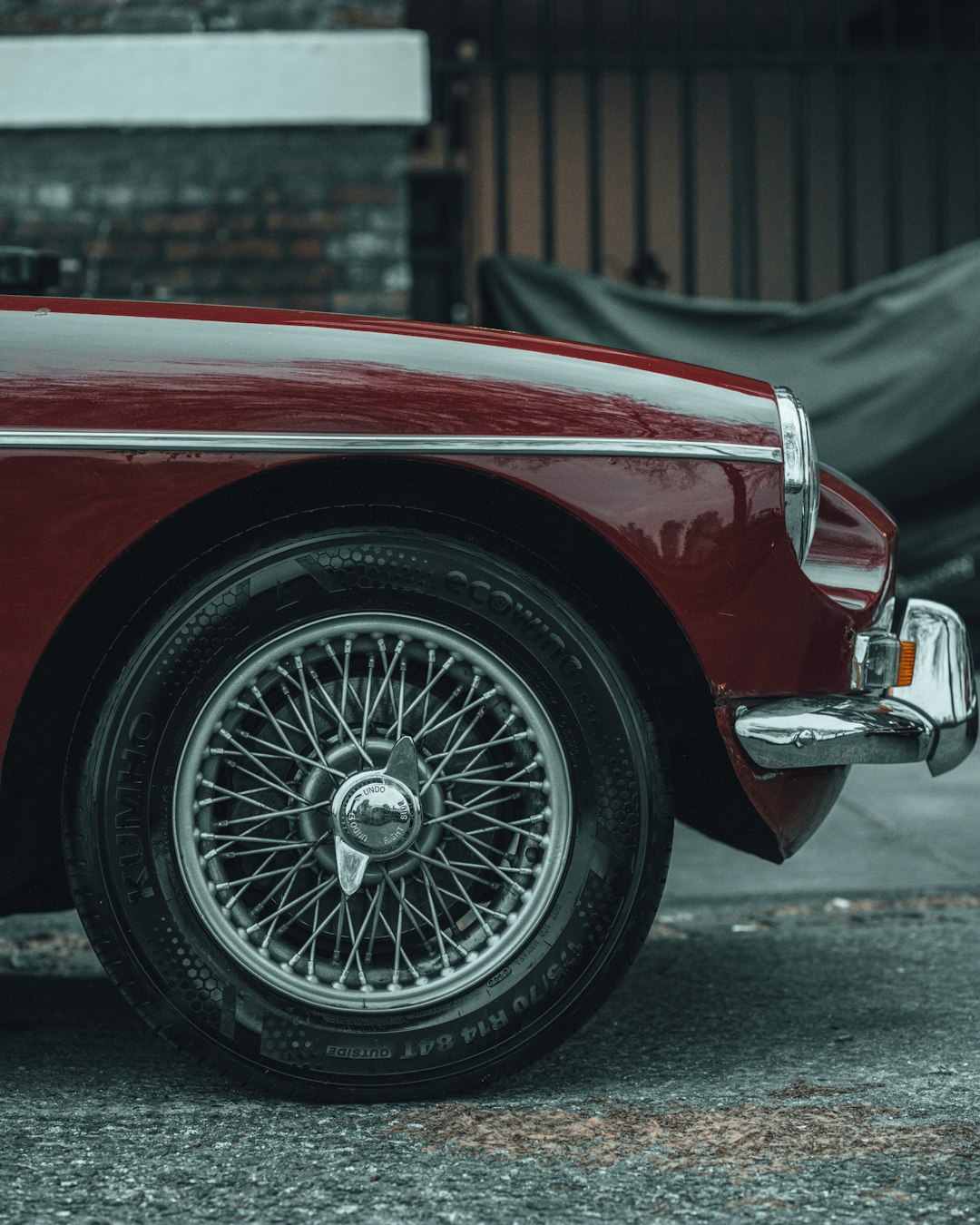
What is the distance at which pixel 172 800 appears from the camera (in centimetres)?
274

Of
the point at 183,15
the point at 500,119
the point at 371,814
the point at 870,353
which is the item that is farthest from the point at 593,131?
the point at 371,814

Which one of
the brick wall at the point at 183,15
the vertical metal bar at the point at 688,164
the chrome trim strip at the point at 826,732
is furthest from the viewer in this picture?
the vertical metal bar at the point at 688,164

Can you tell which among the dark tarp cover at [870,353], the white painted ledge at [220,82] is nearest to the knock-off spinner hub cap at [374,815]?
the white painted ledge at [220,82]

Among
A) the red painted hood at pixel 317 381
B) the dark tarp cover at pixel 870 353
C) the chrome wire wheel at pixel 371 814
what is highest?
the dark tarp cover at pixel 870 353

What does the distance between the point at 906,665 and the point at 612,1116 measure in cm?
100

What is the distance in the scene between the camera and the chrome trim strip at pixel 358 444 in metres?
2.72

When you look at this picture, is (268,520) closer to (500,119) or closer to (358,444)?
(358,444)

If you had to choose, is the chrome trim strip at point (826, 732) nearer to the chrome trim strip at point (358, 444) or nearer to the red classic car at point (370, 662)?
the red classic car at point (370, 662)

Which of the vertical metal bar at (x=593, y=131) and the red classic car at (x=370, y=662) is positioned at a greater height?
the vertical metal bar at (x=593, y=131)

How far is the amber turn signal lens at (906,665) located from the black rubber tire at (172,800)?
1.87ft

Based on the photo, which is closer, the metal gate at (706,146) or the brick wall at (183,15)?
the brick wall at (183,15)

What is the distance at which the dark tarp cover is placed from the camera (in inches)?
288

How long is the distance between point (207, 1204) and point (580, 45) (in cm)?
1170

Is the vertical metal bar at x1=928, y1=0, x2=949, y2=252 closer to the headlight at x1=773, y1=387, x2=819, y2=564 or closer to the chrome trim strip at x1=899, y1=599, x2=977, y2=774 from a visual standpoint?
the chrome trim strip at x1=899, y1=599, x2=977, y2=774
